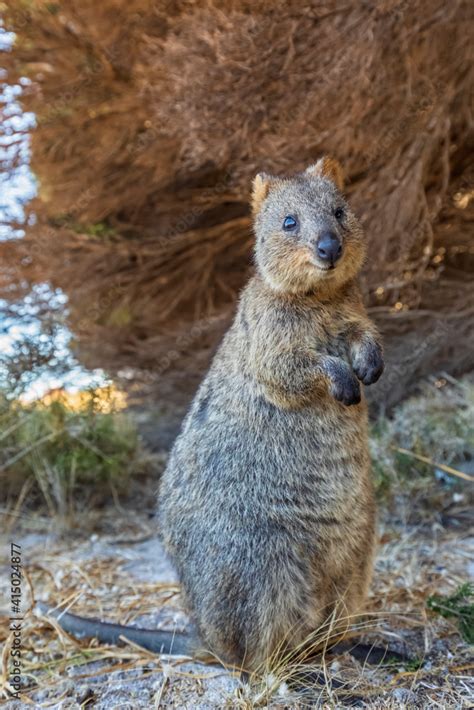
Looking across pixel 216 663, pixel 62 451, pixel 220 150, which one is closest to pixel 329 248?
pixel 216 663

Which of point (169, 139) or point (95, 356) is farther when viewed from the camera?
point (95, 356)

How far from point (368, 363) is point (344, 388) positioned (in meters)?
0.20

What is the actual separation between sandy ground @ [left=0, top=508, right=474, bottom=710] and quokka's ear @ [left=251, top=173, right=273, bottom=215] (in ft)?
6.35

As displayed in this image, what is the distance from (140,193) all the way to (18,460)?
246 centimetres

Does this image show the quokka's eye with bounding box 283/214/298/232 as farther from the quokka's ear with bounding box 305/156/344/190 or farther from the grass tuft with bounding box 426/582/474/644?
the grass tuft with bounding box 426/582/474/644

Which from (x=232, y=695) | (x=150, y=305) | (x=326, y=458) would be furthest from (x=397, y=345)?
(x=232, y=695)

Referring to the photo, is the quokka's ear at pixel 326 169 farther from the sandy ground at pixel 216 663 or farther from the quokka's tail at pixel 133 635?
the quokka's tail at pixel 133 635

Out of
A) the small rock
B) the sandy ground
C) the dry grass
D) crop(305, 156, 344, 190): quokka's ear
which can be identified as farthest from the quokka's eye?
the small rock

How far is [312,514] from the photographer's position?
8.59ft

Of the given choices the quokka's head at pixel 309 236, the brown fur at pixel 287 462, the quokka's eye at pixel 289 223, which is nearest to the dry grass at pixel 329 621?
the brown fur at pixel 287 462

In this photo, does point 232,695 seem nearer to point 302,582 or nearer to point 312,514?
point 302,582

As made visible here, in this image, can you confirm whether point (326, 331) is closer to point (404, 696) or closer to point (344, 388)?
point (344, 388)

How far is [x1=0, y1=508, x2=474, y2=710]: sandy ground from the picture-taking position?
251cm

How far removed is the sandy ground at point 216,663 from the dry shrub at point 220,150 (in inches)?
79.1
